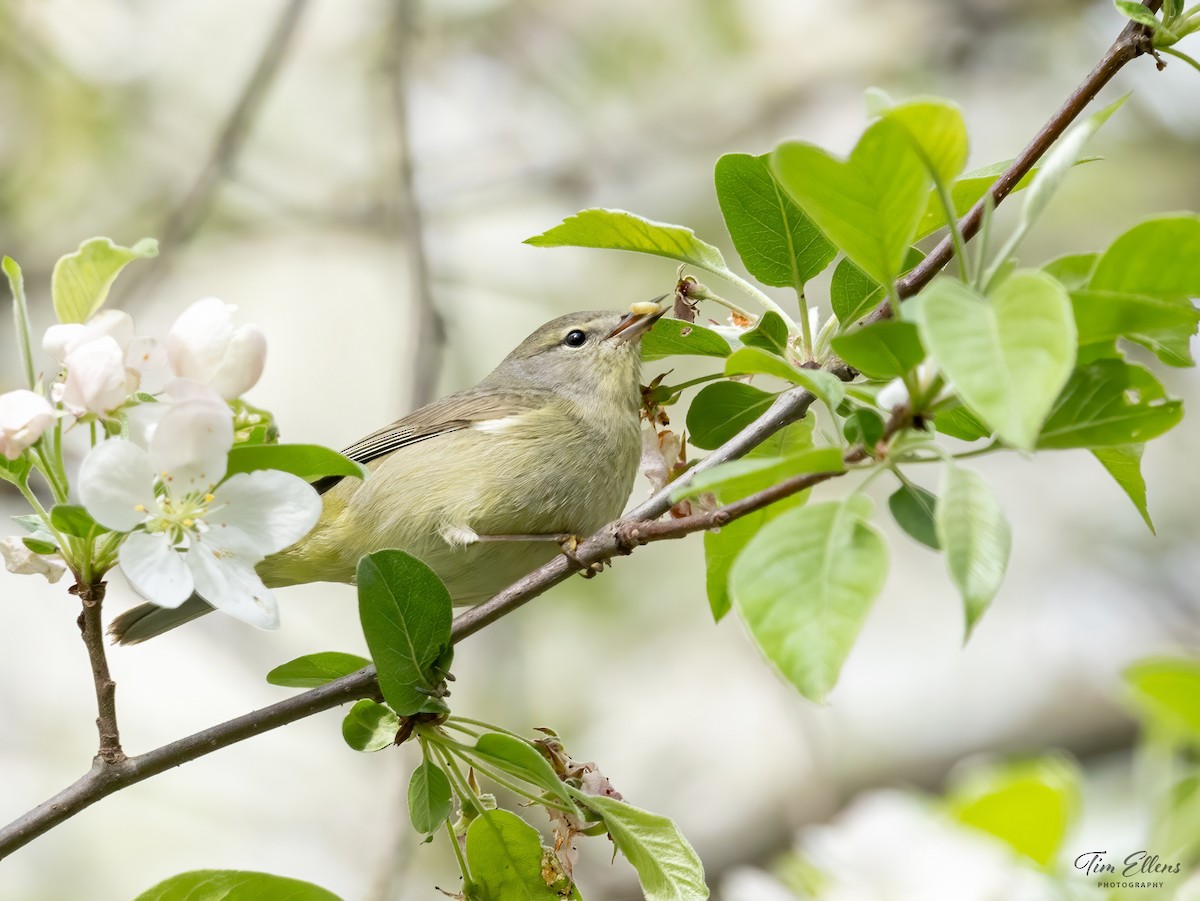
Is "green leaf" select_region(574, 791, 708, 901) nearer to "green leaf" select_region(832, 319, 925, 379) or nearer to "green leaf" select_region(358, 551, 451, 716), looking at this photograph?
"green leaf" select_region(358, 551, 451, 716)

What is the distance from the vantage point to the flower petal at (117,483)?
5.89ft

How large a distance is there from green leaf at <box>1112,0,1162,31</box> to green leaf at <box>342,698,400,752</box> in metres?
1.94

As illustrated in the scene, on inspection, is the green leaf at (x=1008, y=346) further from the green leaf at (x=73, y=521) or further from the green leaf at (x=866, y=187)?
the green leaf at (x=73, y=521)

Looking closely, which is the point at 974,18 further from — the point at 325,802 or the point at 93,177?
the point at 325,802

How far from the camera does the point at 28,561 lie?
207cm

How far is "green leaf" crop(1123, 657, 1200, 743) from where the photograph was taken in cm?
94

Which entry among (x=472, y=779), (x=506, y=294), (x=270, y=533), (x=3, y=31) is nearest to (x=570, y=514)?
(x=472, y=779)

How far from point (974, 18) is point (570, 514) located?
805 cm

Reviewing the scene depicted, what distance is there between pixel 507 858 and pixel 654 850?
0.35 meters

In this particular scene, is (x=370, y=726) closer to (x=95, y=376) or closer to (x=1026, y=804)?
(x=95, y=376)

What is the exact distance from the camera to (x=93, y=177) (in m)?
9.33

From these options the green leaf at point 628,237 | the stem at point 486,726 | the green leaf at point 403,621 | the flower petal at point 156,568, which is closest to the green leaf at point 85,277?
the flower petal at point 156,568

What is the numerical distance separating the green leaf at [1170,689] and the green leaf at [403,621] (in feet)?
4.60

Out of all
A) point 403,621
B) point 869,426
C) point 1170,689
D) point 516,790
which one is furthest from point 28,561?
point 1170,689
